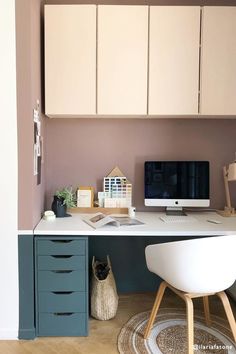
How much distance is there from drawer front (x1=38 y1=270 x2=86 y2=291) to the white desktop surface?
0.27 metres

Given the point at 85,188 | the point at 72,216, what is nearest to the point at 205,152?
the point at 85,188

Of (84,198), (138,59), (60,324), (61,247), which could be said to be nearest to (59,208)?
(84,198)

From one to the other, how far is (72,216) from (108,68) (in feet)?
3.88

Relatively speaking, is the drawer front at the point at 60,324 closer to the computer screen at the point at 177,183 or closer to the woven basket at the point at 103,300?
the woven basket at the point at 103,300

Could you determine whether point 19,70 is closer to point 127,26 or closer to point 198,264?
point 127,26

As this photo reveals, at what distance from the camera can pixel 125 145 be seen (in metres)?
2.98

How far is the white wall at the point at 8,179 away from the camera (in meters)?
2.23

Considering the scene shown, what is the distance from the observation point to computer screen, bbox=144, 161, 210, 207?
9.31 feet

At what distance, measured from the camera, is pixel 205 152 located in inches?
118

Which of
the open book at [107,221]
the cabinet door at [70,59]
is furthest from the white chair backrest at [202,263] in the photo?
the cabinet door at [70,59]

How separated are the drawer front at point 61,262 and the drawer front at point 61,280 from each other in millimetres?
34

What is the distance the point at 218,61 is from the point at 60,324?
222 cm

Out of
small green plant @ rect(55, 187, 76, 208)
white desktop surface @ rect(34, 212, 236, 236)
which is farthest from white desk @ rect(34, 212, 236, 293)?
small green plant @ rect(55, 187, 76, 208)

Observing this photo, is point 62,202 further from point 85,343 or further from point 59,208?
point 85,343
